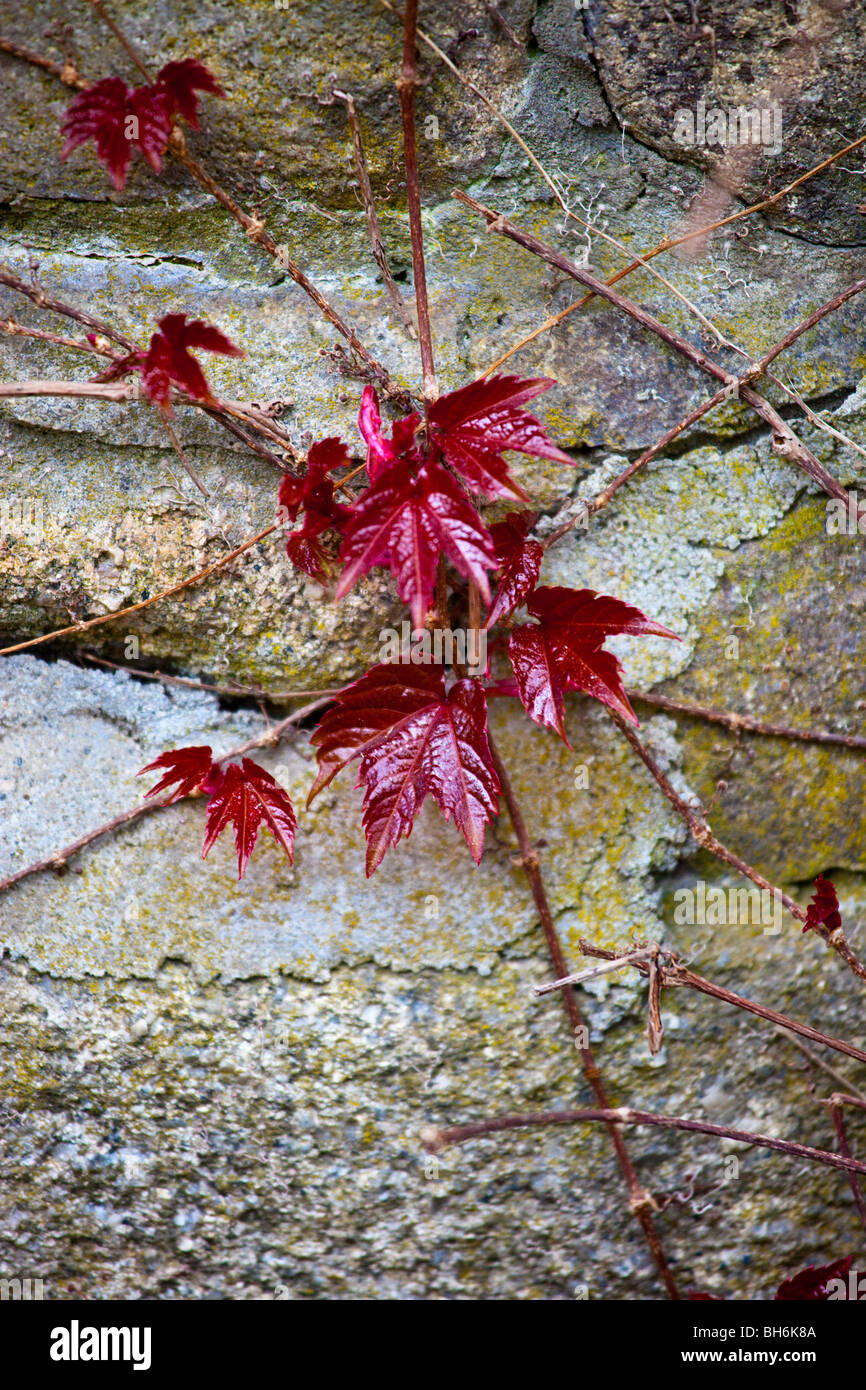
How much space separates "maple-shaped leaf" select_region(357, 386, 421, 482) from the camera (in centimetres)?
114

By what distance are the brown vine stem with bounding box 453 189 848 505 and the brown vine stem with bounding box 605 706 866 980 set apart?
0.46 metres

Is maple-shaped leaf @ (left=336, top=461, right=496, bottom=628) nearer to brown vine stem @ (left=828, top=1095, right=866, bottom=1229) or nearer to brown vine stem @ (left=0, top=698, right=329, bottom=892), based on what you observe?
brown vine stem @ (left=0, top=698, right=329, bottom=892)

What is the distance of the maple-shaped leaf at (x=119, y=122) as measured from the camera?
114 centimetres

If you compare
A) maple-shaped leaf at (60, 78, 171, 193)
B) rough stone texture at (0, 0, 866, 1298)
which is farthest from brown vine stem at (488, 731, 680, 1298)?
maple-shaped leaf at (60, 78, 171, 193)

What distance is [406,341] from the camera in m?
1.32

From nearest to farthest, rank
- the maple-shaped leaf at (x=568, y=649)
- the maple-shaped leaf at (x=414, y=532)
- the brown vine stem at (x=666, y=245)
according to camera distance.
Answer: the maple-shaped leaf at (x=414, y=532) → the maple-shaped leaf at (x=568, y=649) → the brown vine stem at (x=666, y=245)

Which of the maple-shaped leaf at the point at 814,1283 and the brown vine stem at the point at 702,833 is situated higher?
the brown vine stem at the point at 702,833

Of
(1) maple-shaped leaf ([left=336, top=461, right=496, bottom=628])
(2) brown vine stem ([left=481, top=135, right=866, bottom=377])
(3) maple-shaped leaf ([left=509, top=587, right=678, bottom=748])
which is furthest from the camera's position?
(2) brown vine stem ([left=481, top=135, right=866, bottom=377])

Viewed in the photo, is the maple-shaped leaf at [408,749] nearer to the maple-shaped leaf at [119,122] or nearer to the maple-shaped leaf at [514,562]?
the maple-shaped leaf at [514,562]

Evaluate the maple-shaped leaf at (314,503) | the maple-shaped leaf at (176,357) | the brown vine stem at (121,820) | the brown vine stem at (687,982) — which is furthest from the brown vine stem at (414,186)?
the brown vine stem at (687,982)

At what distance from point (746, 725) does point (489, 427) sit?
0.60 m

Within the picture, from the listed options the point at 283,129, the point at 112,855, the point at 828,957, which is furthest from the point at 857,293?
the point at 112,855

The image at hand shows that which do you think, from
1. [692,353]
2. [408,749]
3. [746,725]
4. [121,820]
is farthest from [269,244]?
[746,725]

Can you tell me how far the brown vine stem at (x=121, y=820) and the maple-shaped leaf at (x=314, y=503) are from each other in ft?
0.72
